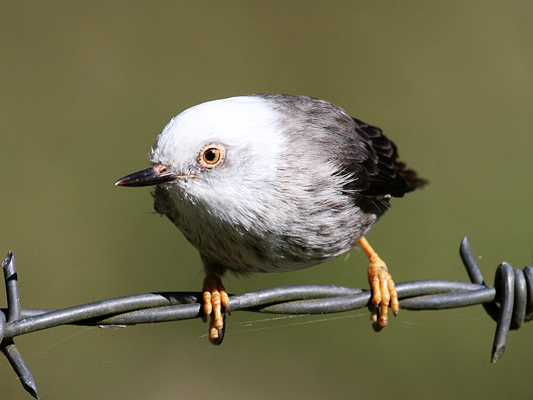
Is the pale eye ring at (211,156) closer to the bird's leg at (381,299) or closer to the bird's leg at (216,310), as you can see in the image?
the bird's leg at (216,310)

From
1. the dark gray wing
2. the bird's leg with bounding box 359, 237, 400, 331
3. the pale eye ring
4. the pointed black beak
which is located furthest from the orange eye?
the bird's leg with bounding box 359, 237, 400, 331

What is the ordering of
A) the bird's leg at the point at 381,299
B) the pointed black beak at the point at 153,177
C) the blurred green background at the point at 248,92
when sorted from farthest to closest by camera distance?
1. the blurred green background at the point at 248,92
2. the bird's leg at the point at 381,299
3. the pointed black beak at the point at 153,177

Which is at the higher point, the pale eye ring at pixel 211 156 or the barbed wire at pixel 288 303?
the pale eye ring at pixel 211 156

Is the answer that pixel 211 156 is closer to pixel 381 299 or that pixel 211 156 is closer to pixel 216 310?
pixel 216 310

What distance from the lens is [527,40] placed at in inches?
359

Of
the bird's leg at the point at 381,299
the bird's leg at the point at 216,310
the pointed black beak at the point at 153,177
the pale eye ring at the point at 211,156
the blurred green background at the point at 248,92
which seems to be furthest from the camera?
the blurred green background at the point at 248,92

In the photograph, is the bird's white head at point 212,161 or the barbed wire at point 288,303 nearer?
the barbed wire at point 288,303

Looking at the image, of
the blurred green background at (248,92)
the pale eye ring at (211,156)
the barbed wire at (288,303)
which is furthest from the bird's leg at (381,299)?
the pale eye ring at (211,156)

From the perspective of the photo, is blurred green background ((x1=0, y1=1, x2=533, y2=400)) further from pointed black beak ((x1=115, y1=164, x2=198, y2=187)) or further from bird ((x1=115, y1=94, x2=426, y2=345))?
pointed black beak ((x1=115, y1=164, x2=198, y2=187))

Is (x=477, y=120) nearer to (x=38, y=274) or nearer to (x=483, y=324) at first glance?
(x=483, y=324)

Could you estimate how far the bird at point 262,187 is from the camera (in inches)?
159

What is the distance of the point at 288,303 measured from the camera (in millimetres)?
3512

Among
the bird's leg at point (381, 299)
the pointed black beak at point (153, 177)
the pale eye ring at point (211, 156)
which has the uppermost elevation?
the pale eye ring at point (211, 156)

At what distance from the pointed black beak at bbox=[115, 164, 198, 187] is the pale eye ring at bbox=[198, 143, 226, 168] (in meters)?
0.10
